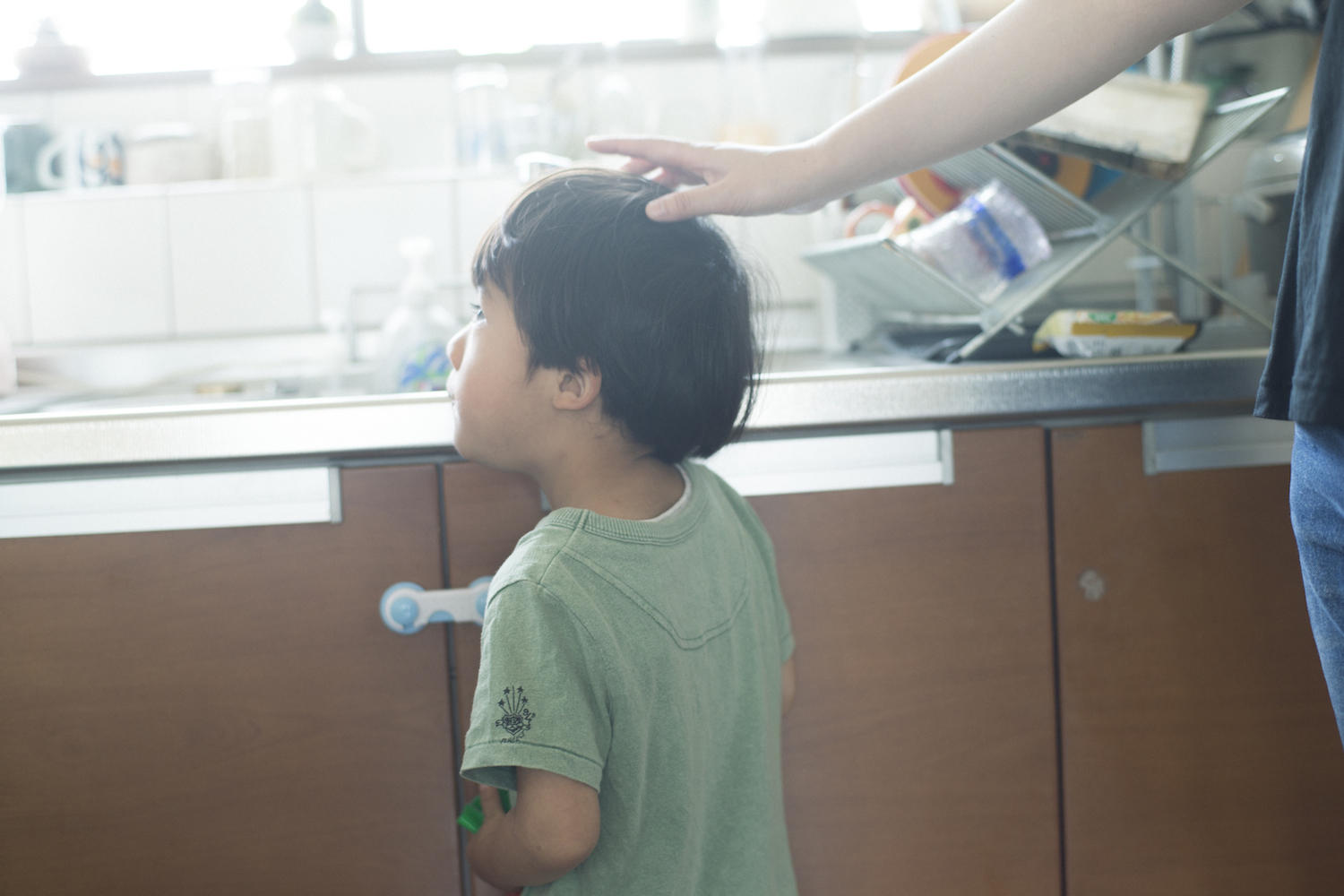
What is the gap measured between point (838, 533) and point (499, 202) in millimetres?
834

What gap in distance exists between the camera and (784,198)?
2.05 ft

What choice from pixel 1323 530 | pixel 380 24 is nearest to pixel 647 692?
pixel 1323 530

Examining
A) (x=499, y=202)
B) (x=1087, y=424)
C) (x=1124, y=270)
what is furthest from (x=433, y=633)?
(x=1124, y=270)

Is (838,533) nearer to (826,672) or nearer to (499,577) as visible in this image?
(826,672)

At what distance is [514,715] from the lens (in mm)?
517

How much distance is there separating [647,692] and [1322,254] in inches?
17.2

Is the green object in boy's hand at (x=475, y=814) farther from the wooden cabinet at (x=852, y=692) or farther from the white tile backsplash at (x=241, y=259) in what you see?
the white tile backsplash at (x=241, y=259)

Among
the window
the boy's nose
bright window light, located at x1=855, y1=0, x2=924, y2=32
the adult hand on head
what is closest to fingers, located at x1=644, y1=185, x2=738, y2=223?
the adult hand on head

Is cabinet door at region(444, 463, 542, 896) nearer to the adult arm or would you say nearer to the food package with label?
the adult arm

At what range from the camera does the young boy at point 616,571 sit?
0.53 meters

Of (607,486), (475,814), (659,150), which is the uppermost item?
(659,150)

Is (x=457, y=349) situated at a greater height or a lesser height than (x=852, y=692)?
greater

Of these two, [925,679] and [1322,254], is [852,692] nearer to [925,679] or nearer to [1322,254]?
[925,679]

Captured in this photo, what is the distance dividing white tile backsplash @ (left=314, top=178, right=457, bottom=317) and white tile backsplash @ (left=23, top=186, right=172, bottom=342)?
228 mm
